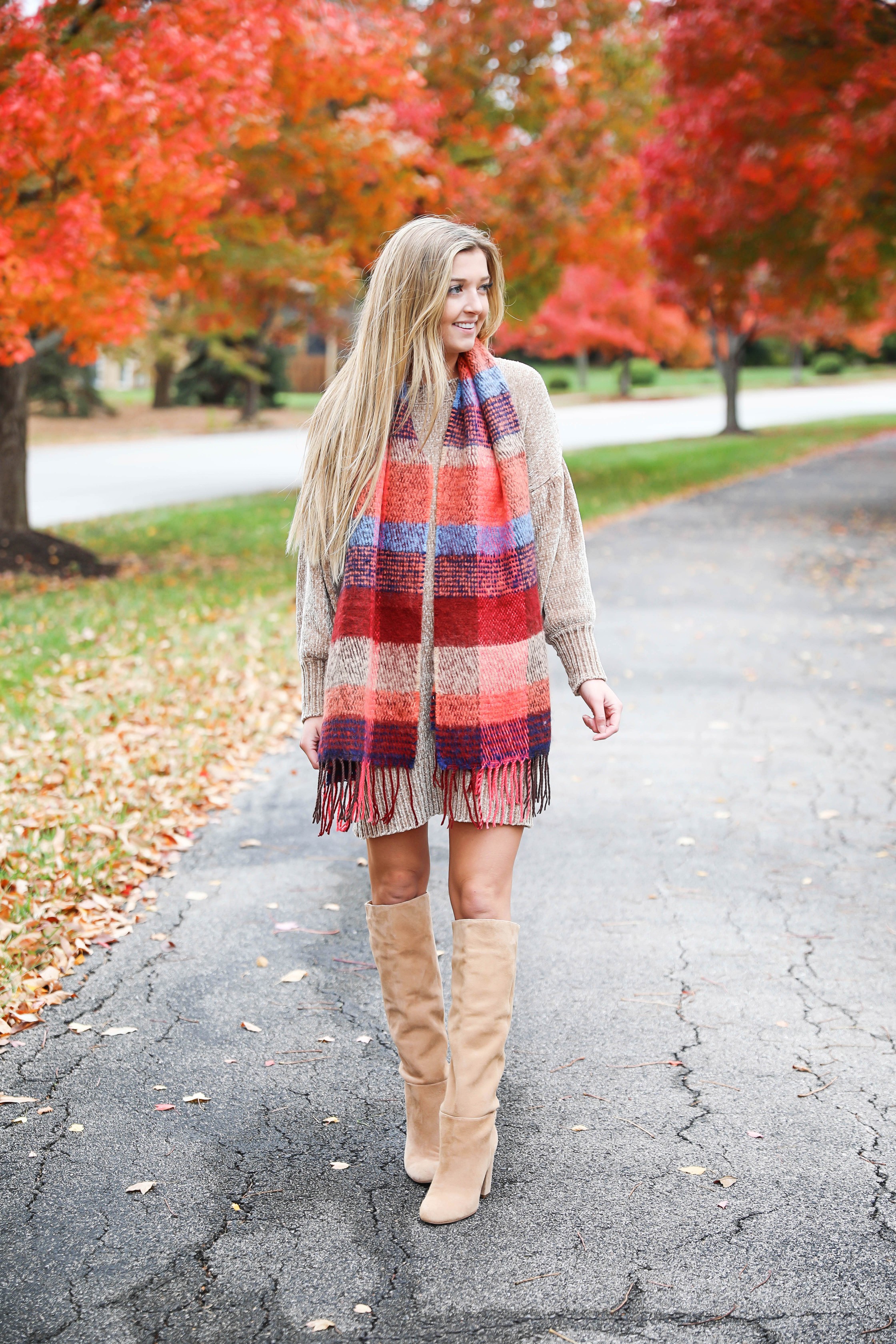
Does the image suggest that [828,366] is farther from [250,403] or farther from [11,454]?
[11,454]

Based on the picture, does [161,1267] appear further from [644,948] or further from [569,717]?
[569,717]

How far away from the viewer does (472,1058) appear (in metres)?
2.57

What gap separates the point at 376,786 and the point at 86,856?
8.30 ft

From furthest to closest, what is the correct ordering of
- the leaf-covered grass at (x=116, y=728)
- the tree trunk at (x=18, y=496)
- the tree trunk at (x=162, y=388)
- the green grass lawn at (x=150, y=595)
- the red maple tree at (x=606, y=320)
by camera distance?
the red maple tree at (x=606, y=320), the tree trunk at (x=162, y=388), the tree trunk at (x=18, y=496), the green grass lawn at (x=150, y=595), the leaf-covered grass at (x=116, y=728)

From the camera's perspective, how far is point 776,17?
1206 cm

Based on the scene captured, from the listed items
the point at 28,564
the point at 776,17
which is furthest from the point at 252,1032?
the point at 776,17

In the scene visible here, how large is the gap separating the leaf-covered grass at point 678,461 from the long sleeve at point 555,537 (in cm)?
1061

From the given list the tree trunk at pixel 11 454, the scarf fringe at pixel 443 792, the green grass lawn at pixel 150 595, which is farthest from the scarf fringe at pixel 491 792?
the tree trunk at pixel 11 454

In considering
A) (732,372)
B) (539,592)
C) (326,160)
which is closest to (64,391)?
(732,372)

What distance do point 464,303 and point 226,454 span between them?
78.0 feet

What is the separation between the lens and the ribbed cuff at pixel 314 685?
8.82ft

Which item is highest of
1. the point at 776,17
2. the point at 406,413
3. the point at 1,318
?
the point at 776,17

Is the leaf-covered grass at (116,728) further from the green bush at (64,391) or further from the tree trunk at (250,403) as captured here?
the tree trunk at (250,403)

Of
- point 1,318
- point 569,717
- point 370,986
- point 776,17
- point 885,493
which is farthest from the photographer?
point 885,493
